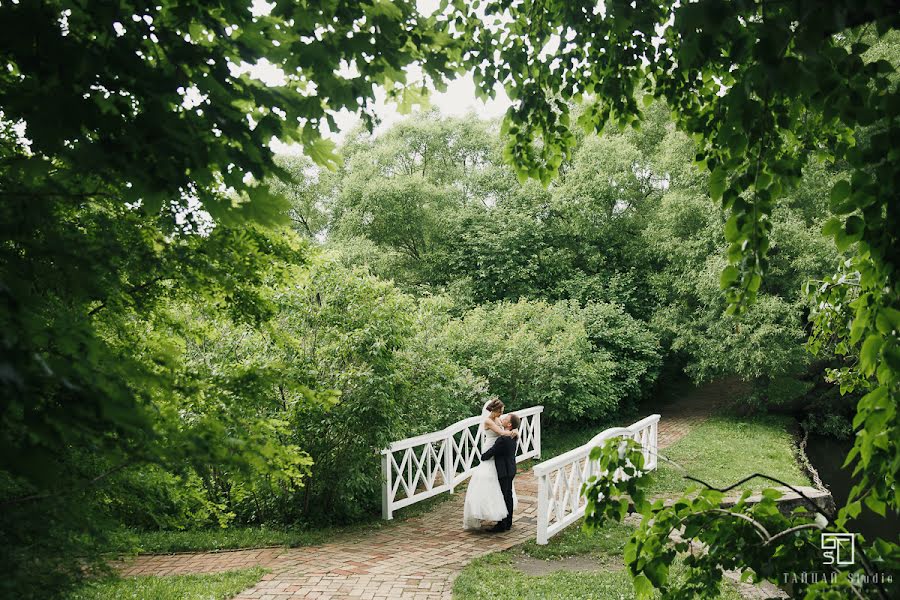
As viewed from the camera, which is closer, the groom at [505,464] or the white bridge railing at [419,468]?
the groom at [505,464]

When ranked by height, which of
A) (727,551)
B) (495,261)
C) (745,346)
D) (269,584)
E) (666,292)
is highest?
(495,261)

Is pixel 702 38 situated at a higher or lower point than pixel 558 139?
lower

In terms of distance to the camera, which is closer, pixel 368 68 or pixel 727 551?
pixel 727 551

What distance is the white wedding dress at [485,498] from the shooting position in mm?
8289

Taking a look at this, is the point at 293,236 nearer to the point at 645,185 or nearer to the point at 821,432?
the point at 821,432

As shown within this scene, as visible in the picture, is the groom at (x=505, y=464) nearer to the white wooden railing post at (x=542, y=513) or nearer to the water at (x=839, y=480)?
the white wooden railing post at (x=542, y=513)

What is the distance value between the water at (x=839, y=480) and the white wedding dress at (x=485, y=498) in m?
4.43

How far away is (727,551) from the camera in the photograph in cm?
208

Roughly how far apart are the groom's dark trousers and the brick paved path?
292 millimetres

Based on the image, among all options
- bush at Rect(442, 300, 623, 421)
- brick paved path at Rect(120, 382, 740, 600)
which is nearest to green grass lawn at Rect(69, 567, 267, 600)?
brick paved path at Rect(120, 382, 740, 600)

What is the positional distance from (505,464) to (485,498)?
0.53m

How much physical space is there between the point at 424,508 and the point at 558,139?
7.79 meters

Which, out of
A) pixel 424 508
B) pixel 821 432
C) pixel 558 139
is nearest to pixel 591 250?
pixel 821 432

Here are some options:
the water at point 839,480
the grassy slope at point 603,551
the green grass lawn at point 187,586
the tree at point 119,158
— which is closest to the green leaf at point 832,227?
the grassy slope at point 603,551
